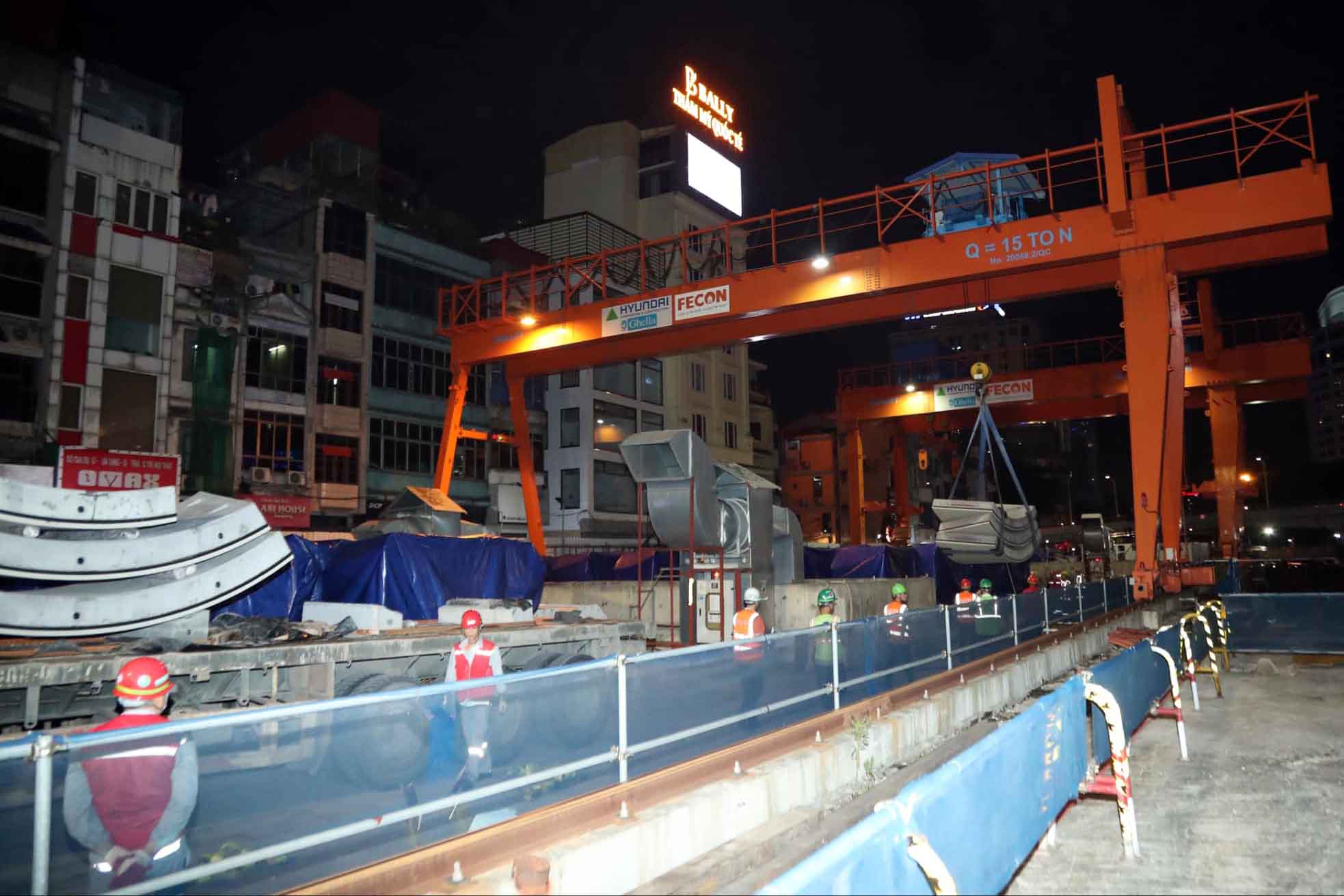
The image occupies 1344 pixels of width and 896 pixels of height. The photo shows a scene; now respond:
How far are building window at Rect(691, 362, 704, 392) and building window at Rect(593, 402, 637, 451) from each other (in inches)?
221

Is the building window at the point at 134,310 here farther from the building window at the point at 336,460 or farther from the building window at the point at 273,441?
the building window at the point at 336,460

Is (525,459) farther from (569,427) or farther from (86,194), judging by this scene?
(569,427)

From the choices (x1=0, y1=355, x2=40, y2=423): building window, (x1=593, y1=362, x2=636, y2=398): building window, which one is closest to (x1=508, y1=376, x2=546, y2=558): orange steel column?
(x1=0, y1=355, x2=40, y2=423): building window

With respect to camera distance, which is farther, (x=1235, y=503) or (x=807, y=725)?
(x=1235, y=503)

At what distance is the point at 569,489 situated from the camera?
4109 cm

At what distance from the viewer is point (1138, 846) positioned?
21.7 feet

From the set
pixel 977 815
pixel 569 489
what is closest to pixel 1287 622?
pixel 977 815

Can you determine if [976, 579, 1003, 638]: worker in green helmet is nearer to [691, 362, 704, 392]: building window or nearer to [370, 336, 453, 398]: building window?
[370, 336, 453, 398]: building window

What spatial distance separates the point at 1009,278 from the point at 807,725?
14.3 metres

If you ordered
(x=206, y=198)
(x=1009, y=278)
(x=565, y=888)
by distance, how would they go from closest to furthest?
(x=565, y=888) < (x=1009, y=278) < (x=206, y=198)

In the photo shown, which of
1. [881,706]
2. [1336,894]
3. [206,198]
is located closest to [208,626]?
[881,706]

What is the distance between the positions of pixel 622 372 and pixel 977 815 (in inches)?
1573

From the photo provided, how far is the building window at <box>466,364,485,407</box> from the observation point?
37625mm

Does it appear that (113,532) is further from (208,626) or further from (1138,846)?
(1138,846)
